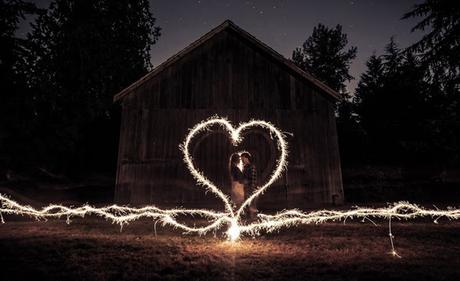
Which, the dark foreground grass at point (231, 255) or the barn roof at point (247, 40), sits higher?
the barn roof at point (247, 40)

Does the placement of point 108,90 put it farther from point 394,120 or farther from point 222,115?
point 394,120

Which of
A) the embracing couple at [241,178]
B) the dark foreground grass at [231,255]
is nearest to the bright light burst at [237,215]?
the embracing couple at [241,178]

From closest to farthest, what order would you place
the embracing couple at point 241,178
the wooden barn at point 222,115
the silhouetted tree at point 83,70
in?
the embracing couple at point 241,178 → the wooden barn at point 222,115 → the silhouetted tree at point 83,70

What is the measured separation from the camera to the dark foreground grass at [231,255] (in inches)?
172

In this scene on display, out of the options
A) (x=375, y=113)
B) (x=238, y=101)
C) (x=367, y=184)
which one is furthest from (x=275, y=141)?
(x=375, y=113)

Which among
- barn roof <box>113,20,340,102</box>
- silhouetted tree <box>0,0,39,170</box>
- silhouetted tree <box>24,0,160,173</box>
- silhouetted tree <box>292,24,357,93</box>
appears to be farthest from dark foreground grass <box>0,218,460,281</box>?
silhouetted tree <box>292,24,357,93</box>

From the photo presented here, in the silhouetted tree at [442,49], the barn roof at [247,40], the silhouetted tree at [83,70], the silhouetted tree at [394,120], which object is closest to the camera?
the barn roof at [247,40]

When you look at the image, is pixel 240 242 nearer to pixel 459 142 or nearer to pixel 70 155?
pixel 459 142

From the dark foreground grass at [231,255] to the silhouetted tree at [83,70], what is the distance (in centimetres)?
1333

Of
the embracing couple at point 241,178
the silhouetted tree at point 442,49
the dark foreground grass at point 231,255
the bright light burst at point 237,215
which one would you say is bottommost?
the dark foreground grass at point 231,255

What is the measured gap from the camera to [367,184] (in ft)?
60.6

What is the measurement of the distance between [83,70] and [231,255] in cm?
2019

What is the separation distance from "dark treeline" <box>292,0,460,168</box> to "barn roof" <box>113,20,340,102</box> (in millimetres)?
1463

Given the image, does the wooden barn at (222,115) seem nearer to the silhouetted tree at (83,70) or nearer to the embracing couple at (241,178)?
the embracing couple at (241,178)
